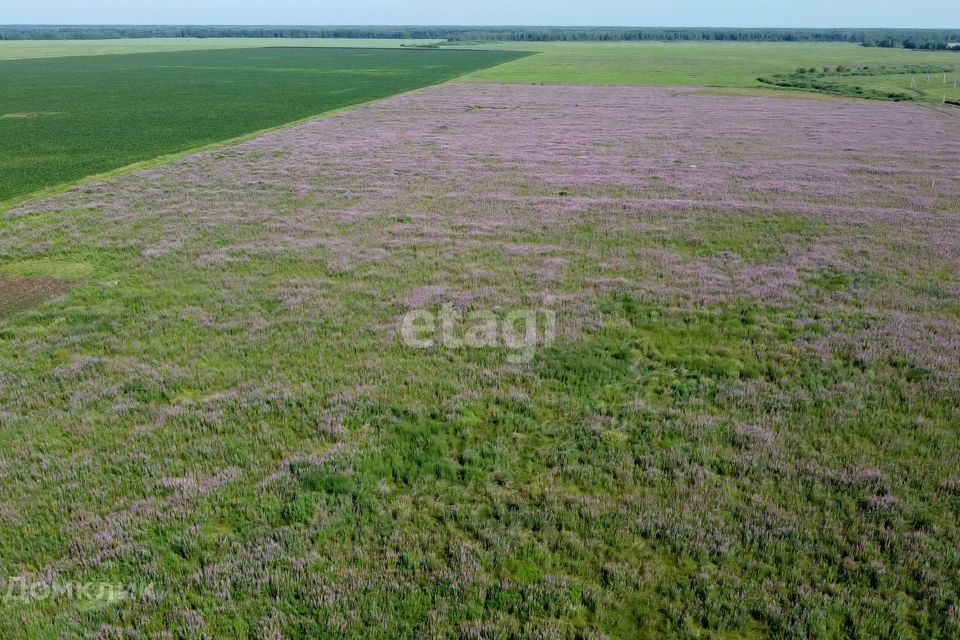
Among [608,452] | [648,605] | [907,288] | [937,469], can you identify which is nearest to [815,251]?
[907,288]

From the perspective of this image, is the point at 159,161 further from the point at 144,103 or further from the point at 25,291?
the point at 144,103

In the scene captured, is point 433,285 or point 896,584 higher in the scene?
point 433,285

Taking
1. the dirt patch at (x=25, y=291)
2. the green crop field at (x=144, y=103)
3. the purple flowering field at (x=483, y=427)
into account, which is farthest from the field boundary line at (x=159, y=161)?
the dirt patch at (x=25, y=291)

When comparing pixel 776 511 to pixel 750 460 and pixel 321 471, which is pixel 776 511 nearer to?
pixel 750 460

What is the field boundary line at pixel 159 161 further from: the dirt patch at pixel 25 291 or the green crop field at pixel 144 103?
the dirt patch at pixel 25 291

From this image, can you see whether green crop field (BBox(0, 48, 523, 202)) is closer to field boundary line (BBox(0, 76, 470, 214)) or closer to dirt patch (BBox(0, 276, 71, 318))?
field boundary line (BBox(0, 76, 470, 214))
